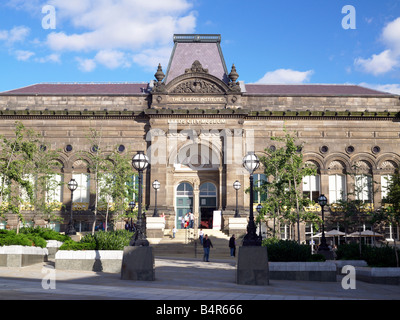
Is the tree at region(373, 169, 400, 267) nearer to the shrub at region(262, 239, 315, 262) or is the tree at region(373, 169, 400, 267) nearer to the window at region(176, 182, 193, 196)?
the shrub at region(262, 239, 315, 262)

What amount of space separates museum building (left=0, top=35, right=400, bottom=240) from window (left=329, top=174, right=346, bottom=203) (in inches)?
4.0

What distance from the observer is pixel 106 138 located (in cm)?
4347

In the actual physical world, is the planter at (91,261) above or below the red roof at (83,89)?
below

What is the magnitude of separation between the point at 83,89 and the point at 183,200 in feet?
58.1

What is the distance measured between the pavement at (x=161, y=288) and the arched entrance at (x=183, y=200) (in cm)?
2286

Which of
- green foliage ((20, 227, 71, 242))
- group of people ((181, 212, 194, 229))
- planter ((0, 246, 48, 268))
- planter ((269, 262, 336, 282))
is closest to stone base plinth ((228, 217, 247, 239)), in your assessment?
group of people ((181, 212, 194, 229))

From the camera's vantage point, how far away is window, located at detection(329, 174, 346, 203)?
142 feet

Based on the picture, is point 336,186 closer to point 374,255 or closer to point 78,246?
point 374,255

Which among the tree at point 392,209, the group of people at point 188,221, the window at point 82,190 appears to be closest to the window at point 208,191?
the group of people at point 188,221

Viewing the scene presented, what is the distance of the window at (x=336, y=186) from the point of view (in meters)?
43.4

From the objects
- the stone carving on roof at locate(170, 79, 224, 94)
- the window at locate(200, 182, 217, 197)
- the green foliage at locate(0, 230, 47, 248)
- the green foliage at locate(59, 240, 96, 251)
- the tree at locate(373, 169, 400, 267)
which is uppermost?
the stone carving on roof at locate(170, 79, 224, 94)

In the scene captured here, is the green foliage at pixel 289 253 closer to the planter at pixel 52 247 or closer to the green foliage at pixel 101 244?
the green foliage at pixel 101 244
